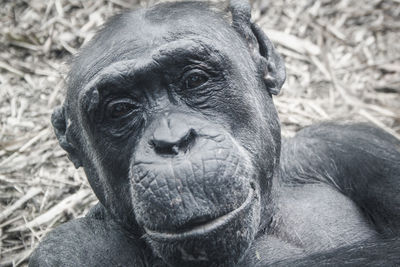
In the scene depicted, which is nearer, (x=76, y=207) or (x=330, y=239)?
(x=330, y=239)

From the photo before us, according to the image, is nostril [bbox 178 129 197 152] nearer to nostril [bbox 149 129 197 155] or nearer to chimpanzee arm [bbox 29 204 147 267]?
nostril [bbox 149 129 197 155]

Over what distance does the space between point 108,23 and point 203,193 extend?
1.49 meters

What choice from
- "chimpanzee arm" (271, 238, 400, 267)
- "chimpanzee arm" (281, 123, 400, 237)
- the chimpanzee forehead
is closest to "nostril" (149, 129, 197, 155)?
the chimpanzee forehead

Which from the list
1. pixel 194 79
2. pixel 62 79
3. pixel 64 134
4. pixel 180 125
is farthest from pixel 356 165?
pixel 62 79

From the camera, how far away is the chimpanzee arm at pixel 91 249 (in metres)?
4.07

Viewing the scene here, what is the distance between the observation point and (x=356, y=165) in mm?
4410

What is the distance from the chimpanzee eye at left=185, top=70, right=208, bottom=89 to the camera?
372 cm

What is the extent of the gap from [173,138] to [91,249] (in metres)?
1.20

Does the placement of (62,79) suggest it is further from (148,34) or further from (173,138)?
(173,138)

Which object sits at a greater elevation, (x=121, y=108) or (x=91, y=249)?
(x=121, y=108)

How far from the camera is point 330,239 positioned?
4102mm

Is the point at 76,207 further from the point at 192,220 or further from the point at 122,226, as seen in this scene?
the point at 192,220

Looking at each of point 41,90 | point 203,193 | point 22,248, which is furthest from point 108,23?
point 41,90

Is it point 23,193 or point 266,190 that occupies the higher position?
point 266,190
